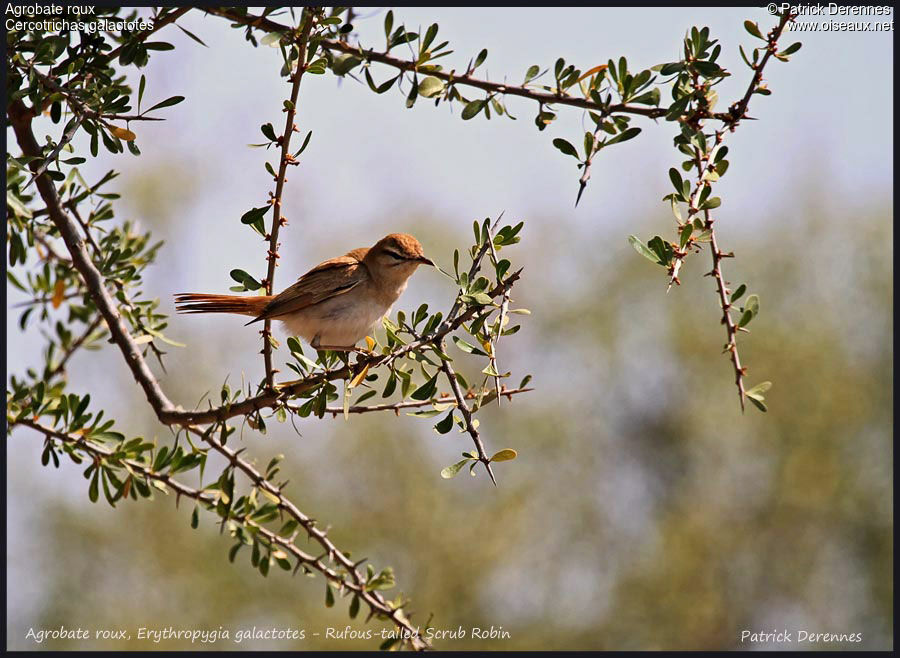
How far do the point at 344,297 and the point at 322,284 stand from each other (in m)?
0.13

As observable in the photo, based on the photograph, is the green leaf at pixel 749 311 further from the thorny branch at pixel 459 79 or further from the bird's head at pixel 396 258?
the bird's head at pixel 396 258

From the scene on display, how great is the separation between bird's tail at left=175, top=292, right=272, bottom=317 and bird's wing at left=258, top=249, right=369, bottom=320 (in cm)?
10

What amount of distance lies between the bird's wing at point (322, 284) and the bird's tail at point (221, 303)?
0.10 meters

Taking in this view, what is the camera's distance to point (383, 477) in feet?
66.3

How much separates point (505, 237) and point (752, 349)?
60.5 ft

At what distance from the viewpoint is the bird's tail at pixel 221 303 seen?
12.4ft

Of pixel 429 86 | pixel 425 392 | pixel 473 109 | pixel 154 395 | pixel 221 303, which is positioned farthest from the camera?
pixel 221 303

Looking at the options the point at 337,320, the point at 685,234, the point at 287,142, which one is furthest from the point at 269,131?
the point at 337,320

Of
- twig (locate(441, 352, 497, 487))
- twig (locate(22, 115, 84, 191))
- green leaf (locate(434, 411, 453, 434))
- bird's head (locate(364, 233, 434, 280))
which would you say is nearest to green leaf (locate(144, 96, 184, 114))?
twig (locate(22, 115, 84, 191))

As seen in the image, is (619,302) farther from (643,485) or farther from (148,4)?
(148,4)

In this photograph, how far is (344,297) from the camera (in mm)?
4570

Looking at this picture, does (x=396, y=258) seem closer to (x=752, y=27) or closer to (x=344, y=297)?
(x=344, y=297)

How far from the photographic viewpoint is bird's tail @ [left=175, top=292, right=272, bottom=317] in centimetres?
379

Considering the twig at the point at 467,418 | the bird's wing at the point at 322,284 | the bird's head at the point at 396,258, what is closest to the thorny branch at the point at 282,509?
the twig at the point at 467,418
